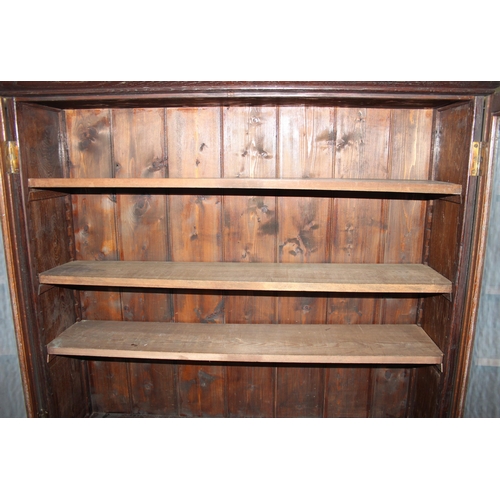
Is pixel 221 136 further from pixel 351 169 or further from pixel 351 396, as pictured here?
pixel 351 396

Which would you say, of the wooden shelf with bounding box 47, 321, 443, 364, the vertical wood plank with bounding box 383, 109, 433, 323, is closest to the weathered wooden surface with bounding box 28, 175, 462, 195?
the vertical wood plank with bounding box 383, 109, 433, 323

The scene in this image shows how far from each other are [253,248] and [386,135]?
0.79 metres

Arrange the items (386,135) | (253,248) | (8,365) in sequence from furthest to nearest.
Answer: (253,248), (386,135), (8,365)

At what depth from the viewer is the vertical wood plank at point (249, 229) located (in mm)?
1659

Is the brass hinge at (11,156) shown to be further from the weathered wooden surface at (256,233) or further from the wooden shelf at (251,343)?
the wooden shelf at (251,343)

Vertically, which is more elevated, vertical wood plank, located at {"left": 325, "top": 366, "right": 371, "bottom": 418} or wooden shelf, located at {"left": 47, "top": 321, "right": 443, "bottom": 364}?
wooden shelf, located at {"left": 47, "top": 321, "right": 443, "bottom": 364}

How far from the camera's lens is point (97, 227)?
5.87 feet

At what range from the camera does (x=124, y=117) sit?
1688mm

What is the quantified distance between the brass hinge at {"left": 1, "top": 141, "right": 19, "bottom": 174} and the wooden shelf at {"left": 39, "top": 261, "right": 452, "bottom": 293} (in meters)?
0.45

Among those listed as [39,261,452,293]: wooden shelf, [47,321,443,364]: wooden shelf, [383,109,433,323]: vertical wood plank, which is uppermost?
[383,109,433,323]: vertical wood plank

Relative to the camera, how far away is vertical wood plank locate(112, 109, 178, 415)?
1690 millimetres

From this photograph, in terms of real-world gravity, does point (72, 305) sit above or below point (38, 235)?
below

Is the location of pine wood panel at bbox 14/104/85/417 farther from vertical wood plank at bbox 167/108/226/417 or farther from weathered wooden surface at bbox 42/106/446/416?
vertical wood plank at bbox 167/108/226/417

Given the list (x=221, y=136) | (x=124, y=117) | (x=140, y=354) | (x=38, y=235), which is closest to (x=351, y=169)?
(x=221, y=136)
